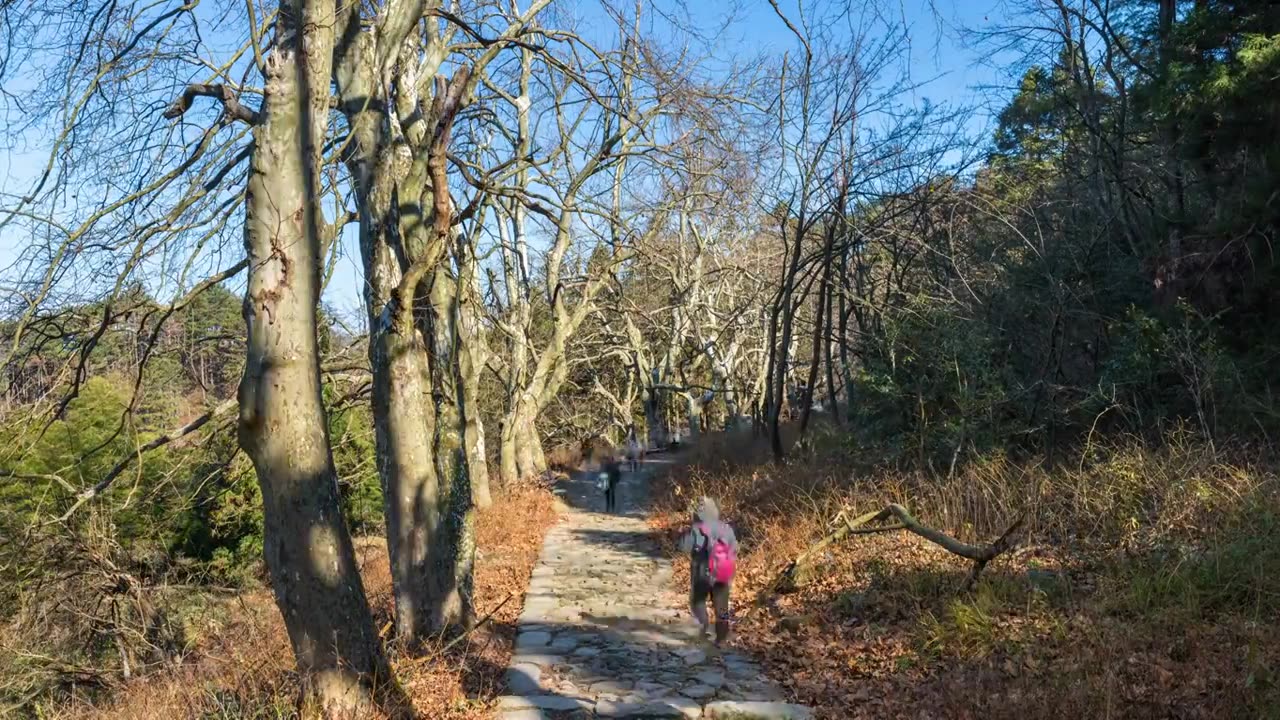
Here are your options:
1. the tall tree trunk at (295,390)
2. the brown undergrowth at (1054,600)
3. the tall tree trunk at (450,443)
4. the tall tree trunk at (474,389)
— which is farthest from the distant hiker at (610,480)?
the tall tree trunk at (295,390)

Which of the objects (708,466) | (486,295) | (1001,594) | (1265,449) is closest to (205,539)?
(486,295)

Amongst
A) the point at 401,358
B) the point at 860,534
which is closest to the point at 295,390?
the point at 401,358

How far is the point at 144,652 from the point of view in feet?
30.6

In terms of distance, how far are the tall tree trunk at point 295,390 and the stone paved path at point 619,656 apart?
1.53 meters

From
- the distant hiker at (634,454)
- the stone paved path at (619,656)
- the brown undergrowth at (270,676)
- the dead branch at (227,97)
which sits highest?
the dead branch at (227,97)

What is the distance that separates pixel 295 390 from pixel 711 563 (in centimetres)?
416

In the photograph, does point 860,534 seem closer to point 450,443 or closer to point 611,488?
point 450,443

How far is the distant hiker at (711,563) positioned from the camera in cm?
774

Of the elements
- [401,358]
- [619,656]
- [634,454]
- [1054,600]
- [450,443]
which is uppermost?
[401,358]

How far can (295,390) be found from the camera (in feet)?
15.9

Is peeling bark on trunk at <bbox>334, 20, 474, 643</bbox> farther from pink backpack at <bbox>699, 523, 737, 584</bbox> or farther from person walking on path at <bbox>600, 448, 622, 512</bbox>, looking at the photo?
person walking on path at <bbox>600, 448, 622, 512</bbox>

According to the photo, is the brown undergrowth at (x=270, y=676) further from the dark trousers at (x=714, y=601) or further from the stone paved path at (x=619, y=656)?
the dark trousers at (x=714, y=601)

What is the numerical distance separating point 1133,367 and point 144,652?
11.7 m

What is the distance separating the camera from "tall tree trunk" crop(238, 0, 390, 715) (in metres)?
4.82
